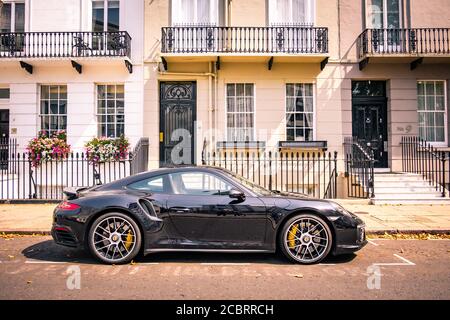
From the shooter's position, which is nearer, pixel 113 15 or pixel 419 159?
pixel 419 159

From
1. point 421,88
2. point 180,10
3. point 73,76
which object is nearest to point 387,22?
point 421,88

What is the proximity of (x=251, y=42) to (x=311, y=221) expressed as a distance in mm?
9462

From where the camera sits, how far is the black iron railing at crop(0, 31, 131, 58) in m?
12.5

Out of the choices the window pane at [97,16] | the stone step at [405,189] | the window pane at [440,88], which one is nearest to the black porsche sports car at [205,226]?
the stone step at [405,189]

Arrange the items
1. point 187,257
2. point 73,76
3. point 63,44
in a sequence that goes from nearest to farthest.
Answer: point 187,257 → point 63,44 → point 73,76

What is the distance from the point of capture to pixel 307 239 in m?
4.87

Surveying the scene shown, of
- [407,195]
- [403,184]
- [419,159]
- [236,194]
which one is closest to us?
[236,194]

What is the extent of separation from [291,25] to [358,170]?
6020 mm

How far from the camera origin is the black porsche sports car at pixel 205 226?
4840 millimetres

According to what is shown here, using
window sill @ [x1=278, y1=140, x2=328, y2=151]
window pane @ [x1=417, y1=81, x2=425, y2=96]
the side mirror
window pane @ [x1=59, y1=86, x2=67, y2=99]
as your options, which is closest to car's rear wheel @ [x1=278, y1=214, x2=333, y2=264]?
the side mirror

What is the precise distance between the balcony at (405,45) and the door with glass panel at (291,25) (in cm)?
197

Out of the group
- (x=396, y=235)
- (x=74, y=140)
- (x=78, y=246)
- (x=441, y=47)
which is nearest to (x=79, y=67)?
(x=74, y=140)

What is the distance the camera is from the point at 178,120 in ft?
43.0

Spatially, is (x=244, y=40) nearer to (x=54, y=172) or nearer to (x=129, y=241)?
(x=54, y=172)
